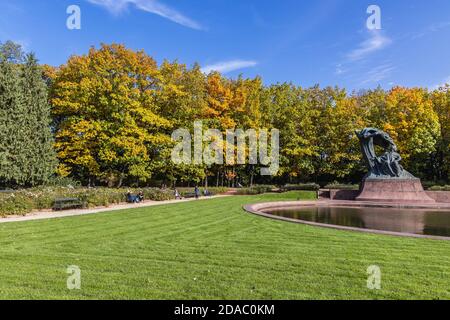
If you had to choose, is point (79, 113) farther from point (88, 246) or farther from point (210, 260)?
point (210, 260)

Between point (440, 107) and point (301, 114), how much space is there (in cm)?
1757

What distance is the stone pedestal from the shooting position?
25312mm

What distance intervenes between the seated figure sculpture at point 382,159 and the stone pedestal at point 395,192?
A: 0.58m

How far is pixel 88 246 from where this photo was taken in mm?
9414

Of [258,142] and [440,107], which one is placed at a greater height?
[440,107]

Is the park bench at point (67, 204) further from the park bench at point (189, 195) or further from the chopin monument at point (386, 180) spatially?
the chopin monument at point (386, 180)

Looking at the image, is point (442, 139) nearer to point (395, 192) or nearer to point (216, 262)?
point (395, 192)

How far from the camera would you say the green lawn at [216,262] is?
19.2 ft

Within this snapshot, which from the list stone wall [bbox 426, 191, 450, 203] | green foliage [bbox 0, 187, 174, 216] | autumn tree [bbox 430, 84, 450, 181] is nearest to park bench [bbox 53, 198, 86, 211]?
green foliage [bbox 0, 187, 174, 216]

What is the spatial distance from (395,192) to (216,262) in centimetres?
2196

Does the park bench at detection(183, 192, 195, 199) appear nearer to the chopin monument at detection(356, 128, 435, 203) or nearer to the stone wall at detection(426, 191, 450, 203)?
the chopin monument at detection(356, 128, 435, 203)

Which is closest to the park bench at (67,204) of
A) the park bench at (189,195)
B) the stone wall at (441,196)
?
the park bench at (189,195)

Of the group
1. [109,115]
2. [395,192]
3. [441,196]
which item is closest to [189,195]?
[109,115]
